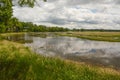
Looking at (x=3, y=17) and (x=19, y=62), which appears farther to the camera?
(x=3, y=17)

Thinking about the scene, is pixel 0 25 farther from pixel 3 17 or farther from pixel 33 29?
pixel 33 29

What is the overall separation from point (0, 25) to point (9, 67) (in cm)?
5028

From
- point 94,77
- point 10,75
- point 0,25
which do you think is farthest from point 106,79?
point 0,25

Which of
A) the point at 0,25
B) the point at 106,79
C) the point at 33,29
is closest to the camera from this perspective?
the point at 106,79

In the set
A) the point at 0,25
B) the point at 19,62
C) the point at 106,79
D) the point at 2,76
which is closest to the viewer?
the point at 2,76

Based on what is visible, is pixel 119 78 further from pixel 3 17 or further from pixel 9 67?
pixel 3 17

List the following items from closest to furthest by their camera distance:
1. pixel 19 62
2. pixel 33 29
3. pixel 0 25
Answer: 1. pixel 19 62
2. pixel 0 25
3. pixel 33 29

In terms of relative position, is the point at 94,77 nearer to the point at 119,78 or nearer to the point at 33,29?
the point at 119,78

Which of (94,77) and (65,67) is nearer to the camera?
(94,77)

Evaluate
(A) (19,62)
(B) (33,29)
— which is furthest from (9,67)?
(B) (33,29)

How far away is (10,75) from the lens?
507 inches

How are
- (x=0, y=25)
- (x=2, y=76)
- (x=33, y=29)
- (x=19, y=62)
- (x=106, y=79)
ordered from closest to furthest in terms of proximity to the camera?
(x=2, y=76)
(x=106, y=79)
(x=19, y=62)
(x=0, y=25)
(x=33, y=29)

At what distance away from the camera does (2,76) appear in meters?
12.6

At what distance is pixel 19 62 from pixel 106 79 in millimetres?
5285
